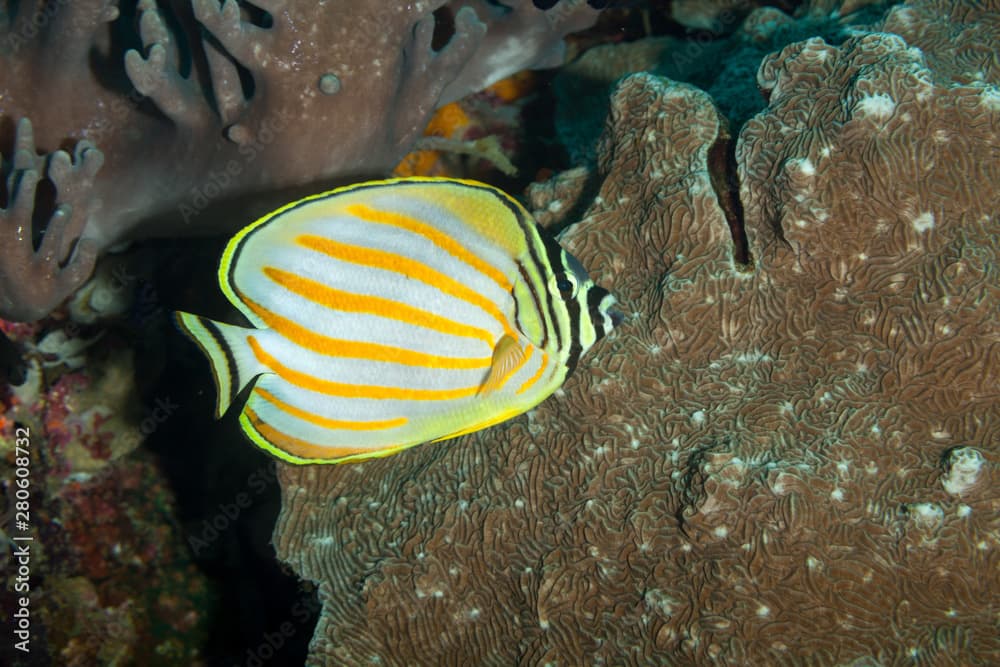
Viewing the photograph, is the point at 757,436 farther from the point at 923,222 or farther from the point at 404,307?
the point at 404,307

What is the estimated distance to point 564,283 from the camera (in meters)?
1.82

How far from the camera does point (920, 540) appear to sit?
7.96ft

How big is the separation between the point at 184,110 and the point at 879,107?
306 cm

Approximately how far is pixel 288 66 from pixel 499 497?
2.18 metres

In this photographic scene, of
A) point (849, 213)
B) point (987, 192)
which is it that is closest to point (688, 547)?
point (849, 213)

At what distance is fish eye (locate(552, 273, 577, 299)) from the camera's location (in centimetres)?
182

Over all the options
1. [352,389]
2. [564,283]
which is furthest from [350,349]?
[564,283]

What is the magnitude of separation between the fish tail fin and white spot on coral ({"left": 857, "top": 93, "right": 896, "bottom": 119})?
2476 mm

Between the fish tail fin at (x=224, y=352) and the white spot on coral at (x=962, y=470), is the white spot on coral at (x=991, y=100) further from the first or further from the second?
the fish tail fin at (x=224, y=352)

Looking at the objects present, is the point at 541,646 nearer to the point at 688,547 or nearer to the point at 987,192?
the point at 688,547

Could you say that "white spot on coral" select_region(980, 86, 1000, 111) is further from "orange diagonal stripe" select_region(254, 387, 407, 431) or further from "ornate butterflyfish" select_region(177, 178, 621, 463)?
"orange diagonal stripe" select_region(254, 387, 407, 431)

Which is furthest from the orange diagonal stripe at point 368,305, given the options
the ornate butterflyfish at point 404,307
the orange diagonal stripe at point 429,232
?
the orange diagonal stripe at point 429,232

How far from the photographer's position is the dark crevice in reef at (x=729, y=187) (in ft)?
9.29

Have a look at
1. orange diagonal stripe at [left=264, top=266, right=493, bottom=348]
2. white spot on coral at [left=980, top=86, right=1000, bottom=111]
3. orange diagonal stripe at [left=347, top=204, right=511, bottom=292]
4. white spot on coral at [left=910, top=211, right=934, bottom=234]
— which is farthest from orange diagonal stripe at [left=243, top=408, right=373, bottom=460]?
white spot on coral at [left=980, top=86, right=1000, bottom=111]
